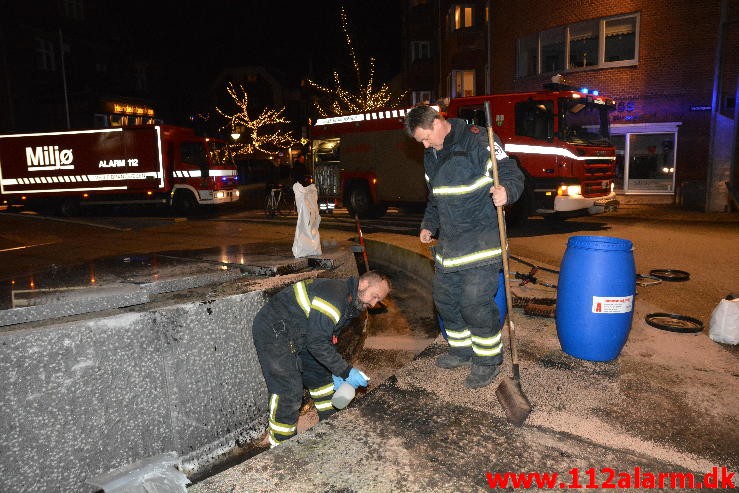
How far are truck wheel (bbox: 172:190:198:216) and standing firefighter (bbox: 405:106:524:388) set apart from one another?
48.8 feet

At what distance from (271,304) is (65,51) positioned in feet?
105

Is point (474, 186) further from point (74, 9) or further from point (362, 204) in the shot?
point (74, 9)

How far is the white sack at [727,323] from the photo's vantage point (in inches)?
156

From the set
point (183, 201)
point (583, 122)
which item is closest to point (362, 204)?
point (583, 122)

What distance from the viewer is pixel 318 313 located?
3.20m

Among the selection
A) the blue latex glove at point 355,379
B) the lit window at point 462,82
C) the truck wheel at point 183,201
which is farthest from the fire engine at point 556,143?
the lit window at point 462,82

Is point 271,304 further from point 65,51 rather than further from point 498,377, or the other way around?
point 65,51

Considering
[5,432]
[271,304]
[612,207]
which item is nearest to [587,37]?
[612,207]

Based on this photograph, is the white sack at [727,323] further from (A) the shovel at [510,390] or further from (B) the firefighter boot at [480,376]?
(B) the firefighter boot at [480,376]

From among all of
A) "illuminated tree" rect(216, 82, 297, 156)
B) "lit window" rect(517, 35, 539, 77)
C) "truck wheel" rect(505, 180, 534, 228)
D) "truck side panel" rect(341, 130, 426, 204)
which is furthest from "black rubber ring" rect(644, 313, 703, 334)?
"illuminated tree" rect(216, 82, 297, 156)

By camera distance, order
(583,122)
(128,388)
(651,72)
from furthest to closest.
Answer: (651,72), (583,122), (128,388)

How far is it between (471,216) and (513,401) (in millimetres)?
1229

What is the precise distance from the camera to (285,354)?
3473mm

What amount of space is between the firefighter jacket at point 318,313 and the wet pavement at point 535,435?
382 millimetres
